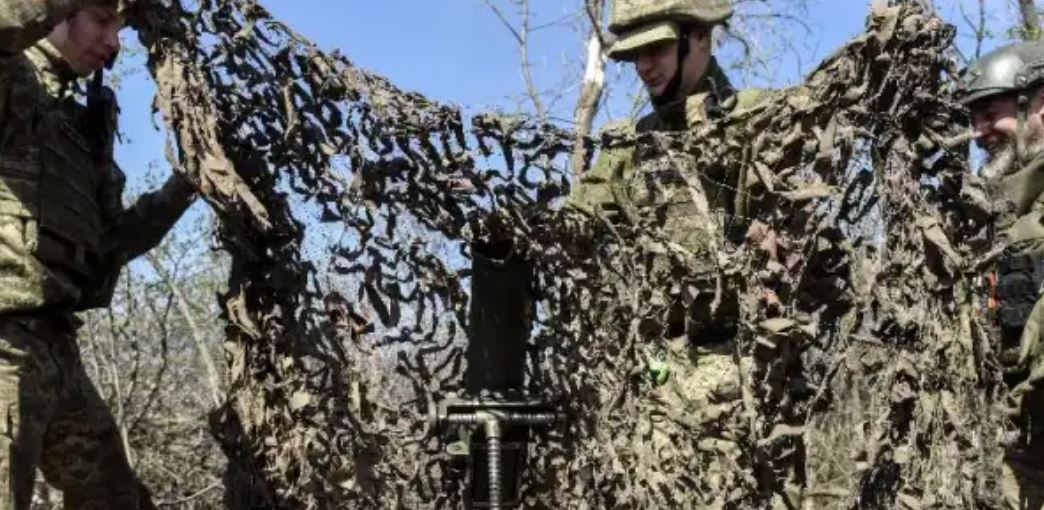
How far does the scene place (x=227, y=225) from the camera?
12.6ft

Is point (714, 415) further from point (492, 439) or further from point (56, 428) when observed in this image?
point (56, 428)

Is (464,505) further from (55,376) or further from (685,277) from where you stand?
(55,376)

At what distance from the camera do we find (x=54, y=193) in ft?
13.7

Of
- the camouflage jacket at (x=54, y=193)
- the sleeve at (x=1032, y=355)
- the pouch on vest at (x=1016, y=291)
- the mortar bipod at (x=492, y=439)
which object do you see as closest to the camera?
the camouflage jacket at (x=54, y=193)

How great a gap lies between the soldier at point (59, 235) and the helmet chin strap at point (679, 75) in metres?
1.58

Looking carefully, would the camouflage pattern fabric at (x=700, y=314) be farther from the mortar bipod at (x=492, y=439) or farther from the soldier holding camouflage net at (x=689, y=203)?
the mortar bipod at (x=492, y=439)

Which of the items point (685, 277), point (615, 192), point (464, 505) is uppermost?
point (615, 192)

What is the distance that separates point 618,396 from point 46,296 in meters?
1.75

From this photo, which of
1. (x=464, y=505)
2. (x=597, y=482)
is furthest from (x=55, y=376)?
(x=597, y=482)

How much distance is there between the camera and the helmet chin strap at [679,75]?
14.6ft

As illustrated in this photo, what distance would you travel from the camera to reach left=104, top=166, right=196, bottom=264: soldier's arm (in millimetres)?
4600

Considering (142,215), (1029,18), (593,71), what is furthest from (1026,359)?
(593,71)

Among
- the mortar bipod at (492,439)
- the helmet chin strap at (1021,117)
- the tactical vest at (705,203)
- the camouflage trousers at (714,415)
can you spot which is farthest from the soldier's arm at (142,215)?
the helmet chin strap at (1021,117)

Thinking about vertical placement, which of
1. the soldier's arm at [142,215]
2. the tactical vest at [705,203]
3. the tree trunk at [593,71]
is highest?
the tree trunk at [593,71]
